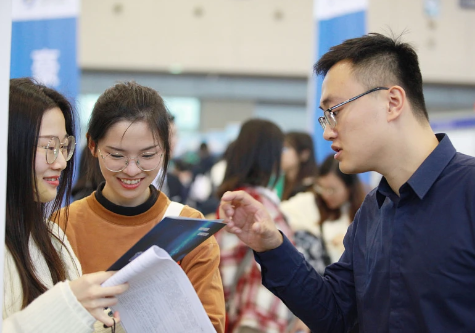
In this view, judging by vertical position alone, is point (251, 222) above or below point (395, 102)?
below

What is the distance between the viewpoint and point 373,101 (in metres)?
1.57

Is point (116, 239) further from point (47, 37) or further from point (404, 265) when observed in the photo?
point (47, 37)

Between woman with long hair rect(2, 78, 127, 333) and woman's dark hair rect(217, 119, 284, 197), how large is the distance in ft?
3.95

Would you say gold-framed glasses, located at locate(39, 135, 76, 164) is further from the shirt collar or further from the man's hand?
the shirt collar

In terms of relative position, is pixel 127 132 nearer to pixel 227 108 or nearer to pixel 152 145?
pixel 152 145

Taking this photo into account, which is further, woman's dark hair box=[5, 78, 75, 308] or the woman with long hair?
woman's dark hair box=[5, 78, 75, 308]

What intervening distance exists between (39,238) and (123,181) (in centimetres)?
34

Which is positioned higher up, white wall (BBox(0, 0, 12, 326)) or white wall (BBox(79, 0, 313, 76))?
white wall (BBox(79, 0, 313, 76))

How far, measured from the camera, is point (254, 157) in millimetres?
2764

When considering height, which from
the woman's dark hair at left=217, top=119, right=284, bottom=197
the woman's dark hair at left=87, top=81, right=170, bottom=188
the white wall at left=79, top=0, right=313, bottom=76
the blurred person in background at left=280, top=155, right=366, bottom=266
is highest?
the white wall at left=79, top=0, right=313, bottom=76

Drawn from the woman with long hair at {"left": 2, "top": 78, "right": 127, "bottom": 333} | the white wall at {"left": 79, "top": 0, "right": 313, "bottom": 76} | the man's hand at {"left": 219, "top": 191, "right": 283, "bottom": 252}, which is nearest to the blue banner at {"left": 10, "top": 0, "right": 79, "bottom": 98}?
the woman with long hair at {"left": 2, "top": 78, "right": 127, "bottom": 333}

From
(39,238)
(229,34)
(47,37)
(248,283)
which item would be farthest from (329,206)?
(229,34)


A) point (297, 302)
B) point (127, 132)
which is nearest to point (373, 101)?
point (297, 302)

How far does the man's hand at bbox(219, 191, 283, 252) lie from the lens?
5.11ft
